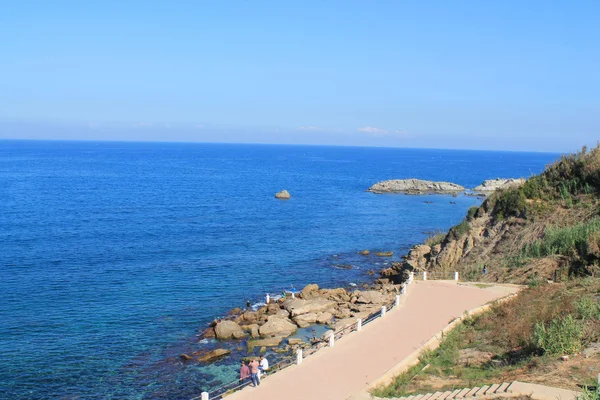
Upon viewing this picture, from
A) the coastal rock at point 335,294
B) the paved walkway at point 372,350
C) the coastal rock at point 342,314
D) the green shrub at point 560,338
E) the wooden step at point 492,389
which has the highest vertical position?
the green shrub at point 560,338

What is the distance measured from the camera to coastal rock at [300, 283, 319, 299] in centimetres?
3525

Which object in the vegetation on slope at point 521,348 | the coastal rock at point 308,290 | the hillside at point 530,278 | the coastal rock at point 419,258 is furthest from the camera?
the coastal rock at point 419,258

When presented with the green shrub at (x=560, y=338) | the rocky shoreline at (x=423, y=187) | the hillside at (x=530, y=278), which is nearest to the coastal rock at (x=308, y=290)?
the hillside at (x=530, y=278)

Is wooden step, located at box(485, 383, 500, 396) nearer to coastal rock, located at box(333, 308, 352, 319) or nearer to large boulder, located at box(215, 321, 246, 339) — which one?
large boulder, located at box(215, 321, 246, 339)

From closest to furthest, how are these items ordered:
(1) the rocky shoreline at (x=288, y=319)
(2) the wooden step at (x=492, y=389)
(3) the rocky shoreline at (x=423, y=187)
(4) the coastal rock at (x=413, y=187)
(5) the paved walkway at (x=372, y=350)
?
1. (2) the wooden step at (x=492, y=389)
2. (5) the paved walkway at (x=372, y=350)
3. (1) the rocky shoreline at (x=288, y=319)
4. (3) the rocky shoreline at (x=423, y=187)
5. (4) the coastal rock at (x=413, y=187)

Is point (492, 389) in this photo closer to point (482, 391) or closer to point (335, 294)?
point (482, 391)

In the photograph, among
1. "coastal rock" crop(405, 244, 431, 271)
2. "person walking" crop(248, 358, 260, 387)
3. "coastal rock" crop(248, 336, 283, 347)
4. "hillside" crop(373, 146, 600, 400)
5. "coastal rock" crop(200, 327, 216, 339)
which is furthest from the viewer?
"coastal rock" crop(405, 244, 431, 271)

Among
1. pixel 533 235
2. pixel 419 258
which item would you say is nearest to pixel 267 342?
pixel 419 258

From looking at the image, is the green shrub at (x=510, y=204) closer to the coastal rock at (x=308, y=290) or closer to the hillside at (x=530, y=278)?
the hillside at (x=530, y=278)

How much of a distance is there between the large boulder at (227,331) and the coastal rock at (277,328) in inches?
44.5

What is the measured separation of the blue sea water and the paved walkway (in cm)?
613

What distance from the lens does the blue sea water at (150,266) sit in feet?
81.5

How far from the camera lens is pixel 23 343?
89.0 ft

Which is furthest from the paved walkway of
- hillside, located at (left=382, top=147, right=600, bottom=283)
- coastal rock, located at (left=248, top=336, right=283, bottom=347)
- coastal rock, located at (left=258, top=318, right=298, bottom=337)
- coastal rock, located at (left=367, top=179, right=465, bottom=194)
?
coastal rock, located at (left=367, top=179, right=465, bottom=194)
